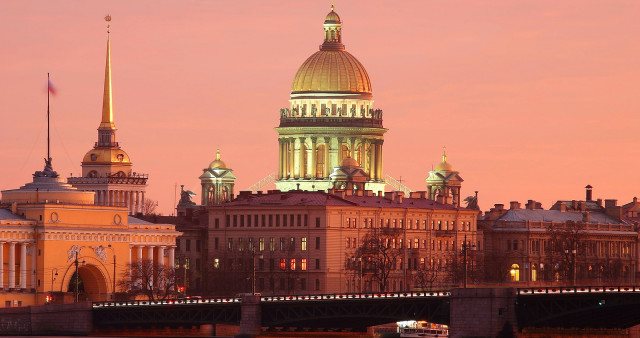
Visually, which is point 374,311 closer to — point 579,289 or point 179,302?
point 579,289

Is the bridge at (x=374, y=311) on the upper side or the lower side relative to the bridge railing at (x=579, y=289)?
lower

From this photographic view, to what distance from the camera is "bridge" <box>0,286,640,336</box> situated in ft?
529

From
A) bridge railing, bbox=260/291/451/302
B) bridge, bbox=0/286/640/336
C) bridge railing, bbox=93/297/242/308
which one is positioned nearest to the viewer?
bridge, bbox=0/286/640/336

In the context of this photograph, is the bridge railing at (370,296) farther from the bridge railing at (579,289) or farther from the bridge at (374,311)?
the bridge railing at (579,289)

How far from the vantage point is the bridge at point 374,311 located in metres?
161

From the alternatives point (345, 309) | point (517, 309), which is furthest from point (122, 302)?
point (517, 309)

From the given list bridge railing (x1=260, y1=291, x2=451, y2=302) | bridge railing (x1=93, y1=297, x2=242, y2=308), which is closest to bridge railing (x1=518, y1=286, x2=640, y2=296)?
bridge railing (x1=260, y1=291, x2=451, y2=302)

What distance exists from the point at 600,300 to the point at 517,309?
5315 millimetres

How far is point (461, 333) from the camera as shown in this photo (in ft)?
536

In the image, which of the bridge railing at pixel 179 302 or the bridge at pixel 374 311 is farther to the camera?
the bridge railing at pixel 179 302

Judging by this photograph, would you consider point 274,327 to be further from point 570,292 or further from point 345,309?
point 570,292

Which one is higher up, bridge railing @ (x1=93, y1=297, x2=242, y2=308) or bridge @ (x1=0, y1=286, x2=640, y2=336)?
bridge railing @ (x1=93, y1=297, x2=242, y2=308)

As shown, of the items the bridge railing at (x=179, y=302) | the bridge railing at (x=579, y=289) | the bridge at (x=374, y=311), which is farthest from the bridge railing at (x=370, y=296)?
the bridge railing at (x=579, y=289)

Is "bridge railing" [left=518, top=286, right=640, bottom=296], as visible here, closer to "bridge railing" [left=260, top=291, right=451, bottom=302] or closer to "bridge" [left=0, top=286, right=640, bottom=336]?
"bridge" [left=0, top=286, right=640, bottom=336]
